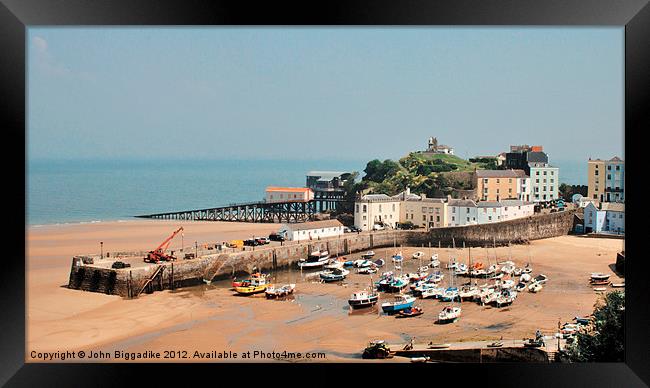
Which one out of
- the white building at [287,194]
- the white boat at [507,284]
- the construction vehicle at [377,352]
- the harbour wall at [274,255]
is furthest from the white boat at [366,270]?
the construction vehicle at [377,352]

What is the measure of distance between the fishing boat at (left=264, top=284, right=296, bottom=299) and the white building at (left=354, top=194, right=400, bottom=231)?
9.14ft

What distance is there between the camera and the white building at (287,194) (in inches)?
381

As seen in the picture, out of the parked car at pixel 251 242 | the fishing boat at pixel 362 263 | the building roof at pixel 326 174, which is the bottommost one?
Result: the fishing boat at pixel 362 263

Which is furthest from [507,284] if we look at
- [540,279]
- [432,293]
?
[432,293]

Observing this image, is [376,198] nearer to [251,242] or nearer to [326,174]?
[326,174]

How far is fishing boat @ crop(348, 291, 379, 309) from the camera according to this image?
298 inches

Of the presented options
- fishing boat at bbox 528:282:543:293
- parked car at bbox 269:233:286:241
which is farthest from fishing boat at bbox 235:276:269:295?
fishing boat at bbox 528:282:543:293

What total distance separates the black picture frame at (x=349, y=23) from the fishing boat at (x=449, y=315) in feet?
9.47

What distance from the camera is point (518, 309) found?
24.4ft

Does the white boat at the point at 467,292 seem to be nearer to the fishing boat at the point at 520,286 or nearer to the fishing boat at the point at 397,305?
the fishing boat at the point at 520,286

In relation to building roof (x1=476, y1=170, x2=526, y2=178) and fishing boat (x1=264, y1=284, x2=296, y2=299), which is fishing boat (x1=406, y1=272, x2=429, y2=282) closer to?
fishing boat (x1=264, y1=284, x2=296, y2=299)

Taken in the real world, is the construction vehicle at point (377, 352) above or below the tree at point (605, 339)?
below

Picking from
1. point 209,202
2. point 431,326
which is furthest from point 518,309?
point 209,202

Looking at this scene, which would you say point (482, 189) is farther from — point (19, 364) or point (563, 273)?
point (19, 364)
